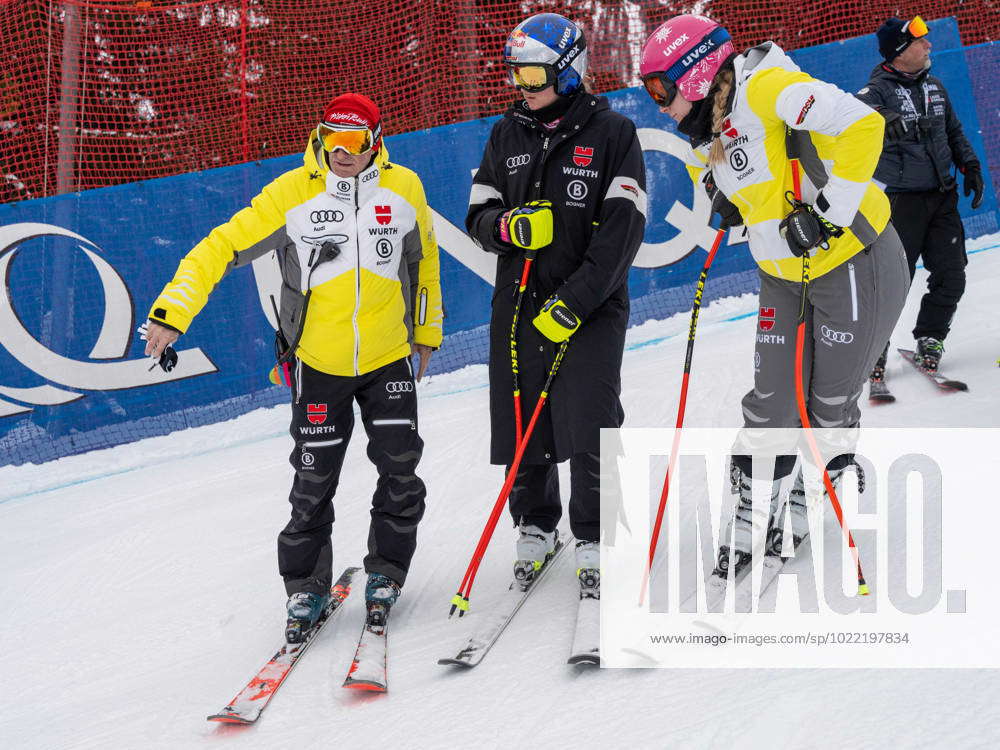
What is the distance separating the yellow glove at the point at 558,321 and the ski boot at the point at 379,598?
3.65 ft

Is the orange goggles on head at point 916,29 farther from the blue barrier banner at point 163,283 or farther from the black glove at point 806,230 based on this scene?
the black glove at point 806,230

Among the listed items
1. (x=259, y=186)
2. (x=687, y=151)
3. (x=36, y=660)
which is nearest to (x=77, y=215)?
(x=259, y=186)

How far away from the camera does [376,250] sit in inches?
137

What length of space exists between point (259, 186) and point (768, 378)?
480cm

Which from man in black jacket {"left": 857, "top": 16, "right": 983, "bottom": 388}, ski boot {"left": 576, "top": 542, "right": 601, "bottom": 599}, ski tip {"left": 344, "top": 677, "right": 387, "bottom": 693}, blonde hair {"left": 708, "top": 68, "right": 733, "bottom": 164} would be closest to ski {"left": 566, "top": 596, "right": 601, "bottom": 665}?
ski boot {"left": 576, "top": 542, "right": 601, "bottom": 599}

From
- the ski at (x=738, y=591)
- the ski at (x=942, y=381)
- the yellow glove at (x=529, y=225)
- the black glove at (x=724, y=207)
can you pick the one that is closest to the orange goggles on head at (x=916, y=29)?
the ski at (x=942, y=381)

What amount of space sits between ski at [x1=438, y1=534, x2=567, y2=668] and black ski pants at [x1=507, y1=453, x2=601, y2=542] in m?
0.21

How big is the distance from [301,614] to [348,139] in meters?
1.73

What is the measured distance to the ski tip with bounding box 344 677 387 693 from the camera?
9.53ft

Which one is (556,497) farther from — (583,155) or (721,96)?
(721,96)

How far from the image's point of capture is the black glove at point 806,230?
9.80 feet

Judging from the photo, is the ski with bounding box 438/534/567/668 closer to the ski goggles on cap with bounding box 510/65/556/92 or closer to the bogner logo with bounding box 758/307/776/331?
the bogner logo with bounding box 758/307/776/331

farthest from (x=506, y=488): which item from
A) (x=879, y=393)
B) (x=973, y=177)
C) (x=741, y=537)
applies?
(x=973, y=177)

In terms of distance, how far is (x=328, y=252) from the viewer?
3410 mm
